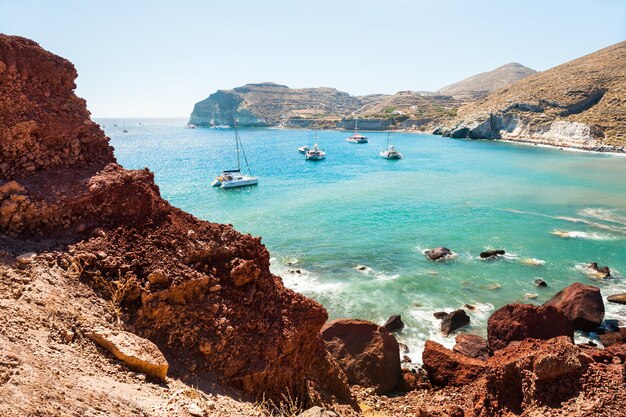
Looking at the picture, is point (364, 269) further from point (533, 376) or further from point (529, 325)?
point (533, 376)

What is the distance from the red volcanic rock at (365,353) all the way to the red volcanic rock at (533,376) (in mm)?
3996

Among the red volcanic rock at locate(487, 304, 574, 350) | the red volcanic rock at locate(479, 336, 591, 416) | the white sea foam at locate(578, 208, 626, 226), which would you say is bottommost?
the white sea foam at locate(578, 208, 626, 226)

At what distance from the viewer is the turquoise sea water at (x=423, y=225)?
23.9 m

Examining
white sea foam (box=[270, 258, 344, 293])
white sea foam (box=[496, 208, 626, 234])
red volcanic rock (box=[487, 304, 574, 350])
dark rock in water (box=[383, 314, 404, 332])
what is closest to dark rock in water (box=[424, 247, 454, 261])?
white sea foam (box=[270, 258, 344, 293])

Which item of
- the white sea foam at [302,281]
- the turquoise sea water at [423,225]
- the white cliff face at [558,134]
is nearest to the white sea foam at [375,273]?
the turquoise sea water at [423,225]

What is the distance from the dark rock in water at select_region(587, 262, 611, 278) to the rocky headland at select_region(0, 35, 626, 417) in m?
18.4

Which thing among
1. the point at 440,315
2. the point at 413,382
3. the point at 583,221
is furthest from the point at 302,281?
the point at 583,221

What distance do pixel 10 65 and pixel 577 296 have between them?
76.7ft

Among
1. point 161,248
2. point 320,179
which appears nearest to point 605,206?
point 320,179

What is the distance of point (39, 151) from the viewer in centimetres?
916

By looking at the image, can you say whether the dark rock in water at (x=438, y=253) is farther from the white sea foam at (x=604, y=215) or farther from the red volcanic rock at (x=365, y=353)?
the white sea foam at (x=604, y=215)

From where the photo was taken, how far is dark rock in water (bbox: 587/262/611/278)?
26.4 meters

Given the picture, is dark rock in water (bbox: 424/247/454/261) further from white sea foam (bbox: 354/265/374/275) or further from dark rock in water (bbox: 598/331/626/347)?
dark rock in water (bbox: 598/331/626/347)

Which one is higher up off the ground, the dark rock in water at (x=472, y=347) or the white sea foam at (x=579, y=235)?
the white sea foam at (x=579, y=235)
